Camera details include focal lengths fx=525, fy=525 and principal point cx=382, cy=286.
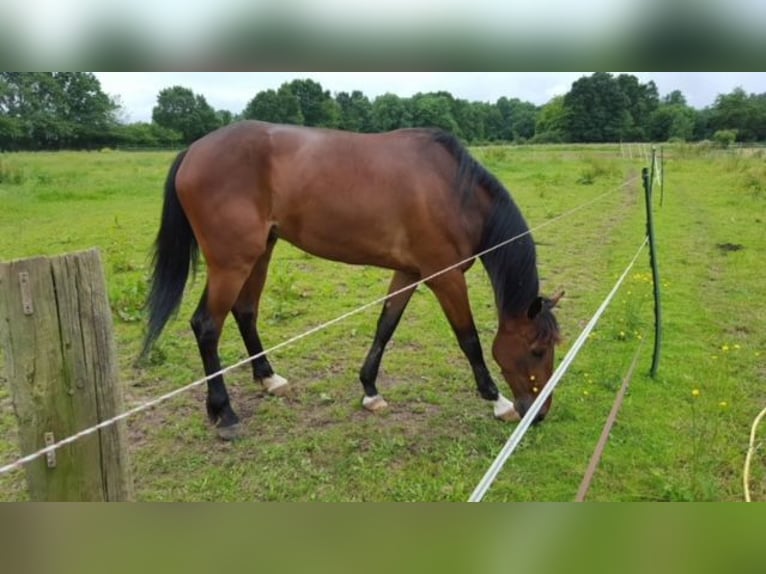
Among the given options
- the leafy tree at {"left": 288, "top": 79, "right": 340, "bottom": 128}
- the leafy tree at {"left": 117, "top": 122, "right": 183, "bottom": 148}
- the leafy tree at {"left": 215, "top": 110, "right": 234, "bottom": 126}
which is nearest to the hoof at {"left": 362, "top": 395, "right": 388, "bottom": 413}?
the leafy tree at {"left": 288, "top": 79, "right": 340, "bottom": 128}

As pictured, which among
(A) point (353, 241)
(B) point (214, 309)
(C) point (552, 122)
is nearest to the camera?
(B) point (214, 309)

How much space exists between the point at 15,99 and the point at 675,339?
4410mm

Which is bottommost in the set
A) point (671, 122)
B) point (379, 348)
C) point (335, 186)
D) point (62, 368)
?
point (379, 348)

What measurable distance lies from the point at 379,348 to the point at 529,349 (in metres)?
0.74

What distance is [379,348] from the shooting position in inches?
104

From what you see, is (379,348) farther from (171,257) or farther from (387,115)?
(387,115)

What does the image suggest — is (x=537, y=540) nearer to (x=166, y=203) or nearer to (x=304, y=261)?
(x=166, y=203)

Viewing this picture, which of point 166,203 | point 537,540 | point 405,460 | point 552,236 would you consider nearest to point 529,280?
point 405,460

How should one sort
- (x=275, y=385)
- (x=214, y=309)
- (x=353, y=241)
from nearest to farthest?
(x=214, y=309)
(x=353, y=241)
(x=275, y=385)

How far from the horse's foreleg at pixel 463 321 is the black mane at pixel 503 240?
Result: 0.16m

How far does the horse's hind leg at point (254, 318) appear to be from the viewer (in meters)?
2.74

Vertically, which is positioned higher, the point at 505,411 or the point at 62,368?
the point at 62,368

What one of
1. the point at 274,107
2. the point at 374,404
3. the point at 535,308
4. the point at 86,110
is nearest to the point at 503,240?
the point at 535,308

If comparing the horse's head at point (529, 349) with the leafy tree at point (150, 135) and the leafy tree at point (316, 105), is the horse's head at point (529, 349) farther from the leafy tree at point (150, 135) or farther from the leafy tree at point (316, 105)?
the leafy tree at point (150, 135)
